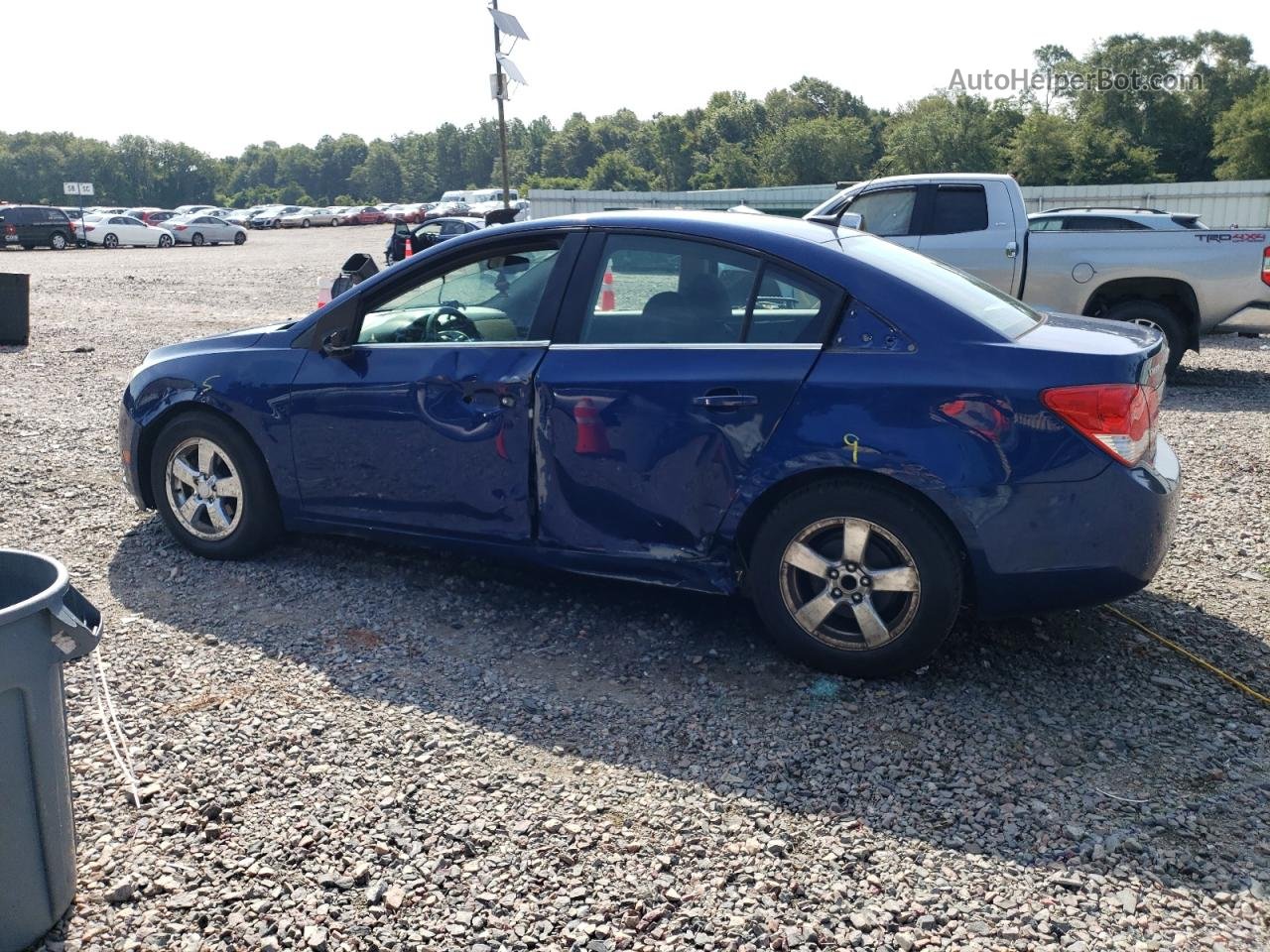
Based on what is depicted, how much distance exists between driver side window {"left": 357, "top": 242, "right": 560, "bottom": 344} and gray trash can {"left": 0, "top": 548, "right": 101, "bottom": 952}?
2.34 metres

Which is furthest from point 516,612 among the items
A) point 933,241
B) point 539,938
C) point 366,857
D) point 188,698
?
point 933,241

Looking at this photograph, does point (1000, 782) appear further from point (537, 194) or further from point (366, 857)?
point (537, 194)

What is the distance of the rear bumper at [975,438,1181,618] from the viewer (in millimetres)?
3836

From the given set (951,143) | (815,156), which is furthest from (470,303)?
(815,156)

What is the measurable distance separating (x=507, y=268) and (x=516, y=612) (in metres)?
1.48

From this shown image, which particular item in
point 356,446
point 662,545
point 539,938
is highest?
point 356,446

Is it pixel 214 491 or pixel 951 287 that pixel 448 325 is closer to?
pixel 214 491

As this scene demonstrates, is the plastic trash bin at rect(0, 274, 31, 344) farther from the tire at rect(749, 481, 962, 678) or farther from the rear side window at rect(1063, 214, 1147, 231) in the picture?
the rear side window at rect(1063, 214, 1147, 231)

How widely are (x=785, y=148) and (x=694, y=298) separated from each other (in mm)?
88116

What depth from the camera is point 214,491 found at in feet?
17.6

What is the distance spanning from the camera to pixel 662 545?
14.4 ft

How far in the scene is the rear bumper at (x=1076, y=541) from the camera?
12.6ft

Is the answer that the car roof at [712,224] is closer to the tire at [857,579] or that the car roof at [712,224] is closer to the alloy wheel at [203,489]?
the tire at [857,579]

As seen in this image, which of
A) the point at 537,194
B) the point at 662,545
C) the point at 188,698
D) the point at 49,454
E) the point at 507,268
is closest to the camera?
the point at 188,698
